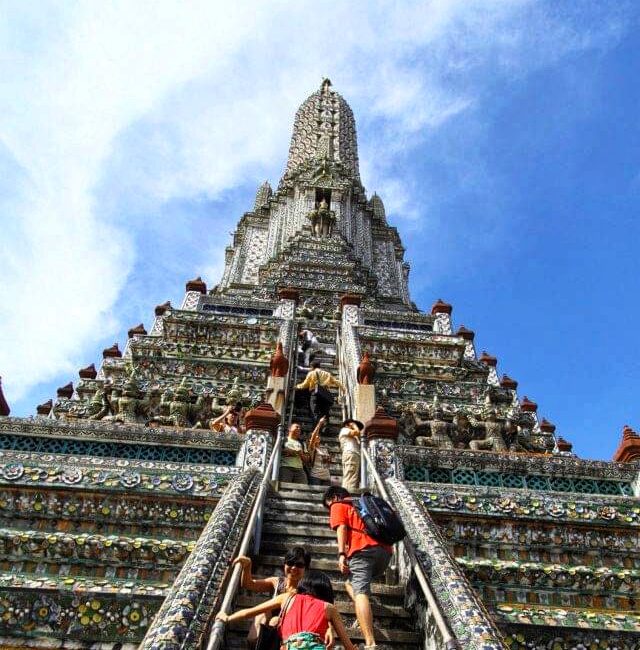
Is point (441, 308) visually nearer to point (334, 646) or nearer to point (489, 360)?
point (489, 360)

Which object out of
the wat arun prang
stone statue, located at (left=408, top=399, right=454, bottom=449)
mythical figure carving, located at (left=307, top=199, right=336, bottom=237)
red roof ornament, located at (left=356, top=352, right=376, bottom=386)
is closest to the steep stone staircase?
the wat arun prang

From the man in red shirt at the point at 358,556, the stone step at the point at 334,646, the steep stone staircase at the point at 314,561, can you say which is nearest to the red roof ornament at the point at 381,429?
the steep stone staircase at the point at 314,561

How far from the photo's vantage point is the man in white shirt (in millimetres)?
7547

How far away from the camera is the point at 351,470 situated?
7594 millimetres

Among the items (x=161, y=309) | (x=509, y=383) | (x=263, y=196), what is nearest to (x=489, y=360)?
(x=509, y=383)

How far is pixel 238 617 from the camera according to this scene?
3889mm

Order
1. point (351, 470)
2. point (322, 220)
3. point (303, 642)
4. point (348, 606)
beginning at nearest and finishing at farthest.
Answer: point (303, 642) < point (348, 606) < point (351, 470) < point (322, 220)

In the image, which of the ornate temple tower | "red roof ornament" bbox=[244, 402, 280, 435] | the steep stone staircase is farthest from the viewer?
the ornate temple tower

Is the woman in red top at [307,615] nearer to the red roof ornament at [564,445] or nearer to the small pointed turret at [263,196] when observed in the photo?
the red roof ornament at [564,445]

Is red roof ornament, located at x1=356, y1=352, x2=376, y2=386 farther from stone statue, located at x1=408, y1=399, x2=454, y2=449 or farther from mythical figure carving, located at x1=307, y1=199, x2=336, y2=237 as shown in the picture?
mythical figure carving, located at x1=307, y1=199, x2=336, y2=237

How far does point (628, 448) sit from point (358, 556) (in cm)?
520

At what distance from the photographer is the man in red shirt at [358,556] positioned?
4.39m

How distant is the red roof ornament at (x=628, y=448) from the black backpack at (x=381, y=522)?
4.71 m

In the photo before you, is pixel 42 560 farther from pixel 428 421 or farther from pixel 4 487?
pixel 428 421
